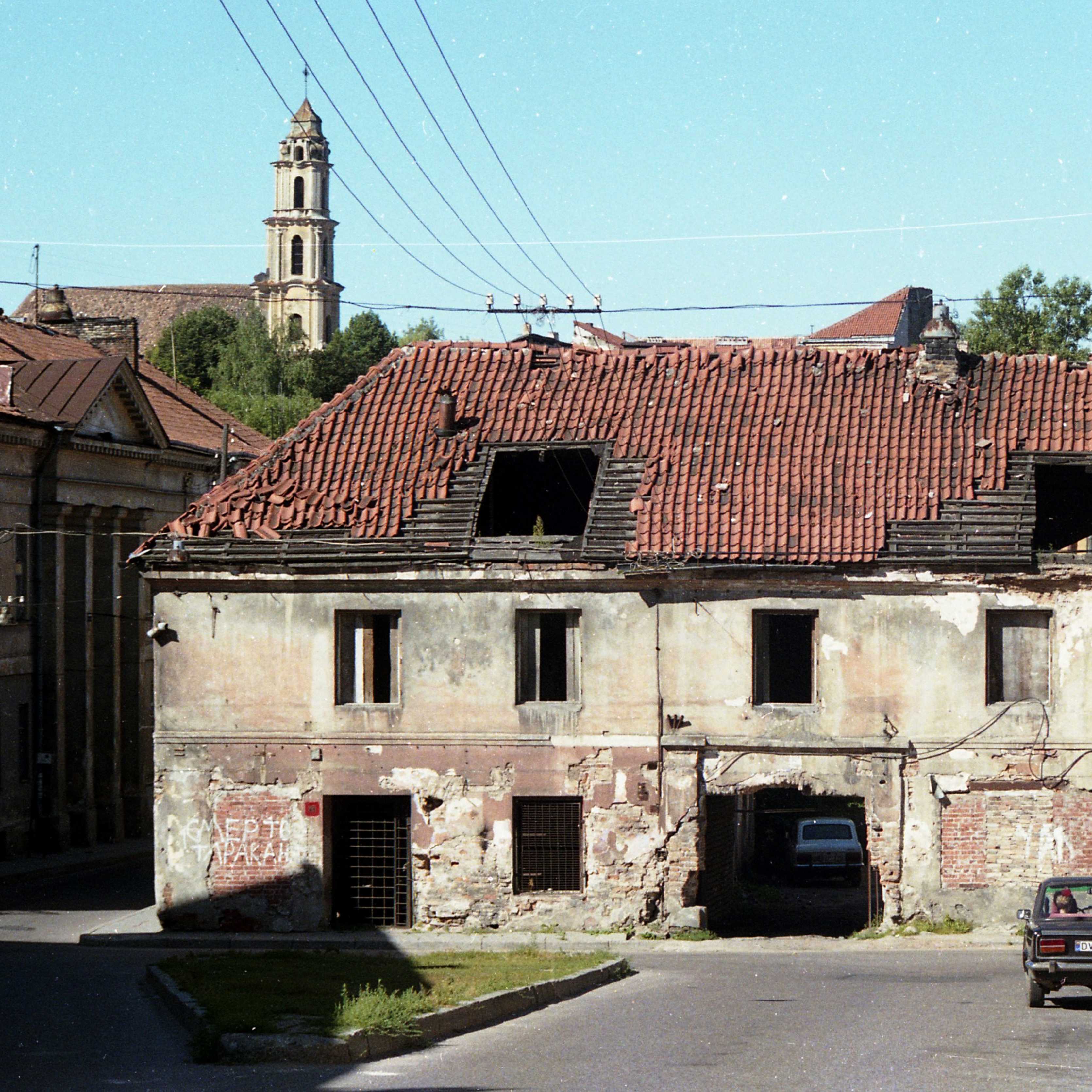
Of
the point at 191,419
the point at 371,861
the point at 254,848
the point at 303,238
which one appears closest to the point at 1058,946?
the point at 371,861

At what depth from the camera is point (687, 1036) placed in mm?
15555

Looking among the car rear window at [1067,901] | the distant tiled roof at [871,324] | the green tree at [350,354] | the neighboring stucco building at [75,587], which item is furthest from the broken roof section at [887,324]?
the car rear window at [1067,901]

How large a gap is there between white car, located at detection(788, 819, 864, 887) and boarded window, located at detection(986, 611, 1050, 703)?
9046mm

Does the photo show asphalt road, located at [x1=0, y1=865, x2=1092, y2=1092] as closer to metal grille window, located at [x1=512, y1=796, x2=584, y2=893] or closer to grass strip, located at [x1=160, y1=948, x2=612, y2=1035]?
grass strip, located at [x1=160, y1=948, x2=612, y2=1035]

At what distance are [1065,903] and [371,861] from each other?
36.1 ft

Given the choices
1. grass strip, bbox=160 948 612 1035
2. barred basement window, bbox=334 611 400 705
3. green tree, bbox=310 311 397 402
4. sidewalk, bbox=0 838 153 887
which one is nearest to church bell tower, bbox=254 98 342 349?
green tree, bbox=310 311 397 402

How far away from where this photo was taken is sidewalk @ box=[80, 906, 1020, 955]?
23609 millimetres

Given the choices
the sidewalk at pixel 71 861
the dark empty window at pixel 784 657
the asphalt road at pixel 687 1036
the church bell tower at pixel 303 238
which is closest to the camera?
the asphalt road at pixel 687 1036

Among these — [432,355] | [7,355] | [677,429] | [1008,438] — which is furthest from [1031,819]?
[7,355]

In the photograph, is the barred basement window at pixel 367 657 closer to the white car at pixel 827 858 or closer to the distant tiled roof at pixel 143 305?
the white car at pixel 827 858

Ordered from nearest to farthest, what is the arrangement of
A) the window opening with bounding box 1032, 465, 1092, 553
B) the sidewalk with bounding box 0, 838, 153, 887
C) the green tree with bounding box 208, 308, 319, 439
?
1. the window opening with bounding box 1032, 465, 1092, 553
2. the sidewalk with bounding box 0, 838, 153, 887
3. the green tree with bounding box 208, 308, 319, 439

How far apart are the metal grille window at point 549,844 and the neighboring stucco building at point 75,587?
12.0 meters

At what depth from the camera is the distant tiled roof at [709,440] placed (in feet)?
81.9

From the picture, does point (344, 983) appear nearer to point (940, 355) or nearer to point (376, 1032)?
point (376, 1032)
